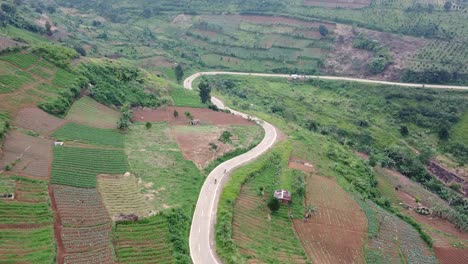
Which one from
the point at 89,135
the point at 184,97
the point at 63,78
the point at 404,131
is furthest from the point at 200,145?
the point at 404,131

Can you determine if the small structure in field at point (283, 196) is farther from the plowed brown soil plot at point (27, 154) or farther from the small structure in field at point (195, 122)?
the plowed brown soil plot at point (27, 154)

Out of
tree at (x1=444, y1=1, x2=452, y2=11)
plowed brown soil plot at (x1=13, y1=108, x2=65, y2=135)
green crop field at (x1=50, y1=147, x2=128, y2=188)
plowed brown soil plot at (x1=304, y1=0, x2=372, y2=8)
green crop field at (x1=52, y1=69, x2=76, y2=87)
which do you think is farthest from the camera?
plowed brown soil plot at (x1=304, y1=0, x2=372, y2=8)

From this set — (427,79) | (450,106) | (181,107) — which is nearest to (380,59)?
(427,79)

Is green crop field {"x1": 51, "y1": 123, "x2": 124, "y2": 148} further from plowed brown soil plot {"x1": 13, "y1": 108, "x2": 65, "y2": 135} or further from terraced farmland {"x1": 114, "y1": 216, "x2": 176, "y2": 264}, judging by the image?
terraced farmland {"x1": 114, "y1": 216, "x2": 176, "y2": 264}

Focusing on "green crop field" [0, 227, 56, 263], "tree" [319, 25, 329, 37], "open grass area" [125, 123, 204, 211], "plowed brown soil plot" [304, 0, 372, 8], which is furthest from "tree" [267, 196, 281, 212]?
"plowed brown soil plot" [304, 0, 372, 8]

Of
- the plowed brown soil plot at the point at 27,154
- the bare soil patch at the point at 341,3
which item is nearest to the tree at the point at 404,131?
the bare soil patch at the point at 341,3

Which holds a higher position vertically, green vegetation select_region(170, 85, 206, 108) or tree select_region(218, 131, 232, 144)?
green vegetation select_region(170, 85, 206, 108)
